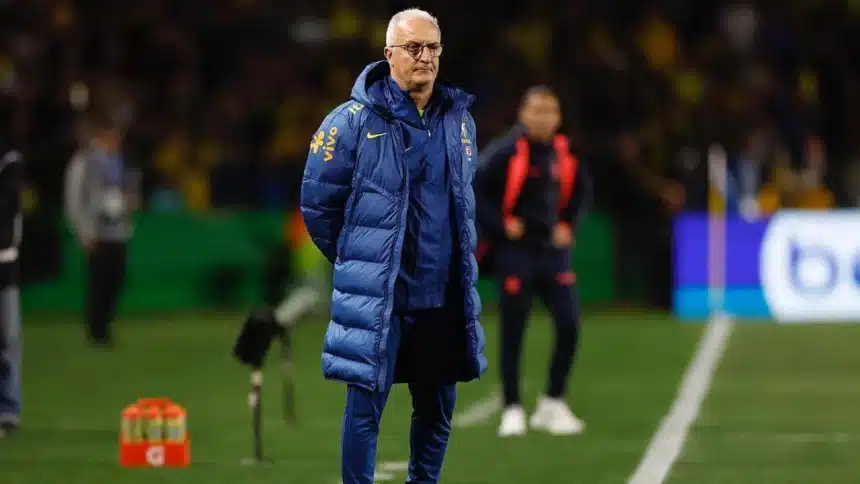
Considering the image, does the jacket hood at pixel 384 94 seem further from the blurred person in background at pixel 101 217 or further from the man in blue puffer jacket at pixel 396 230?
the blurred person in background at pixel 101 217

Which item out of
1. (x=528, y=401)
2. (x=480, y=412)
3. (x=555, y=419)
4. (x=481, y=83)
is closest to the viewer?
(x=555, y=419)

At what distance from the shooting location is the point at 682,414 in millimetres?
11758

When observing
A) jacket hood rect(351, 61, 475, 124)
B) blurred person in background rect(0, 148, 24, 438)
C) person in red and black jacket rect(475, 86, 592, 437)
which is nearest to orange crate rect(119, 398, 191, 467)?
blurred person in background rect(0, 148, 24, 438)

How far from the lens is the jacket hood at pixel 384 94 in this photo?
21.6 ft

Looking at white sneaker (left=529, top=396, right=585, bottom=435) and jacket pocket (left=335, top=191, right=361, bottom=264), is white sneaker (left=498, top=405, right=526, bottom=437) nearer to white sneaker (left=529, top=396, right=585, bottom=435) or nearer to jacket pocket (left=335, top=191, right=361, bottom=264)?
white sneaker (left=529, top=396, right=585, bottom=435)

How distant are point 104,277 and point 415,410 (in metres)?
11.4

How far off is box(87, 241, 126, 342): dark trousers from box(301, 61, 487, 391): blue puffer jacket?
1136cm

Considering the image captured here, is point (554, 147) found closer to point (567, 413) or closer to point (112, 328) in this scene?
point (567, 413)

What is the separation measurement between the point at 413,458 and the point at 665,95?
1740 cm

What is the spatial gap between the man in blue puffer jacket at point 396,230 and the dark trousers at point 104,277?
11322 millimetres

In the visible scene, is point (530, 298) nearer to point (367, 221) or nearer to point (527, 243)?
point (527, 243)

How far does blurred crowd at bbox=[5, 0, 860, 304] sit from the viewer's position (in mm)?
23281

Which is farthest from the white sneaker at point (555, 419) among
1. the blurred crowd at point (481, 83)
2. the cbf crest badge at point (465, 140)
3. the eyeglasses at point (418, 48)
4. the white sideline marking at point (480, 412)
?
the blurred crowd at point (481, 83)

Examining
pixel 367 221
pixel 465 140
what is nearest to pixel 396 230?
pixel 367 221
